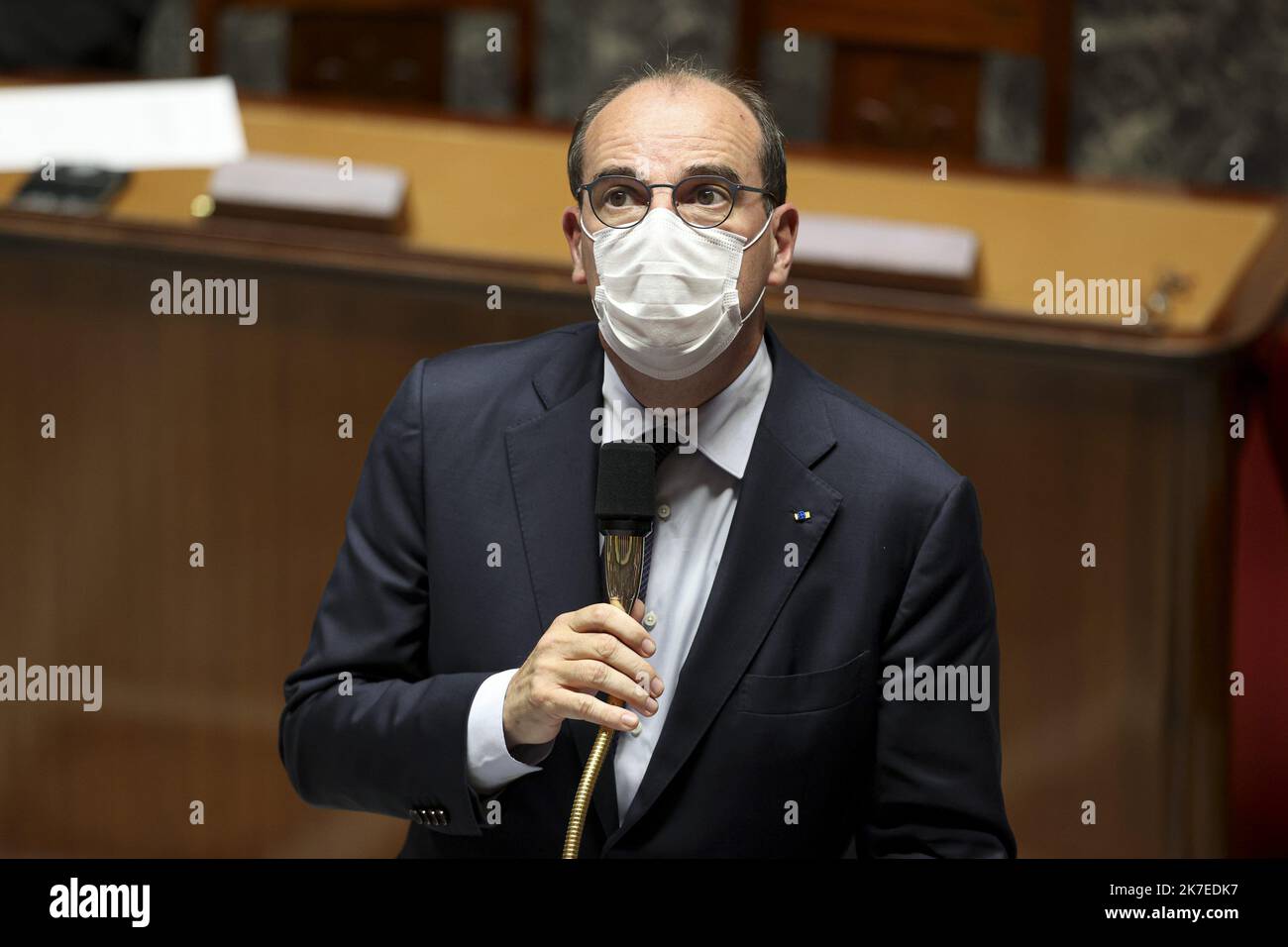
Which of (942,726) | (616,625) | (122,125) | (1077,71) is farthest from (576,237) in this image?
(1077,71)

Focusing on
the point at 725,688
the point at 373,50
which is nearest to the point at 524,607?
the point at 725,688

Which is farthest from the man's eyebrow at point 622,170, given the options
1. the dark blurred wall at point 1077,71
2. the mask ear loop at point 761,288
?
the dark blurred wall at point 1077,71

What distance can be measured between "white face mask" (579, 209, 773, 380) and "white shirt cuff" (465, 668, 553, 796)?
0.33 metres

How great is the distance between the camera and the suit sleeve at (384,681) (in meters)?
1.73

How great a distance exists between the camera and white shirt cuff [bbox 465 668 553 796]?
169 centimetres

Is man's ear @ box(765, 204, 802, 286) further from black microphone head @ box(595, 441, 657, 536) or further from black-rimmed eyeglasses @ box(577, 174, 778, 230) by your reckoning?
black microphone head @ box(595, 441, 657, 536)

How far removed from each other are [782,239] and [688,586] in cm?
35

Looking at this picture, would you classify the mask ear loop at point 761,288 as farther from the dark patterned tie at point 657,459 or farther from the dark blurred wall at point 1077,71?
the dark blurred wall at point 1077,71
